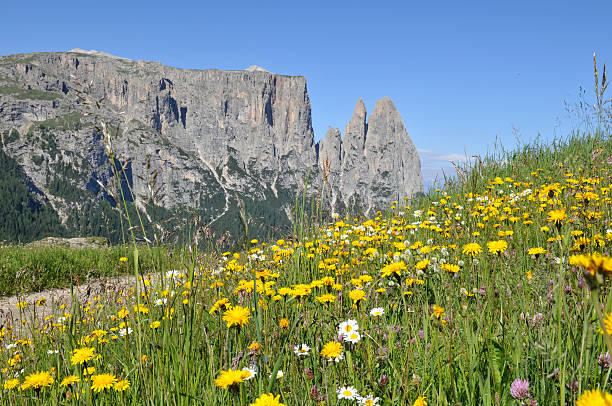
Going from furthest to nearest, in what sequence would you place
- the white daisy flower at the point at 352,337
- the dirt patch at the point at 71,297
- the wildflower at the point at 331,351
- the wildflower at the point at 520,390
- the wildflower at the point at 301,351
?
the dirt patch at the point at 71,297 < the wildflower at the point at 301,351 < the white daisy flower at the point at 352,337 < the wildflower at the point at 331,351 < the wildflower at the point at 520,390

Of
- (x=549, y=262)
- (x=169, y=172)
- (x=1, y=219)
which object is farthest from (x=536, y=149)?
(x=169, y=172)

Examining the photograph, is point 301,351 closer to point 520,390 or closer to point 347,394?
point 347,394

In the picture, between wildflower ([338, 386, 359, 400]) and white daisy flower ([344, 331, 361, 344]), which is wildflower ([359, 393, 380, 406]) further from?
white daisy flower ([344, 331, 361, 344])

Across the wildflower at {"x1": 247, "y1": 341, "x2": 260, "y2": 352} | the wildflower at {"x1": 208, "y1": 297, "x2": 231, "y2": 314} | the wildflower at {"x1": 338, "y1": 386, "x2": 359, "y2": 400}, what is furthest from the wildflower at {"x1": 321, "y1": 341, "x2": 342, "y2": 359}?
the wildflower at {"x1": 208, "y1": 297, "x2": 231, "y2": 314}

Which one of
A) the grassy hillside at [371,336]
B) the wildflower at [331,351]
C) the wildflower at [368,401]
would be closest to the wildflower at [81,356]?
the grassy hillside at [371,336]

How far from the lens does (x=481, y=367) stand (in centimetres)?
180

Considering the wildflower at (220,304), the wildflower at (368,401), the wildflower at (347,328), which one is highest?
the wildflower at (220,304)

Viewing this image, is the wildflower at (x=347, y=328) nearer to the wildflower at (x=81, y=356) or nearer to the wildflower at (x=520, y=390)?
the wildflower at (x=520, y=390)

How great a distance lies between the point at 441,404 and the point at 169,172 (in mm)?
207807

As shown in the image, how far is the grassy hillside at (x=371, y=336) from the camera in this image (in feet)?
4.91

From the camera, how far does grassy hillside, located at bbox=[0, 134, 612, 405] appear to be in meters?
1.50

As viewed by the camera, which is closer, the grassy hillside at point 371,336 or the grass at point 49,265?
the grassy hillside at point 371,336

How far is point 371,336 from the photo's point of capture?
2.07 meters

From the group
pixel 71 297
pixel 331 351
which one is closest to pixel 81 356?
pixel 71 297
